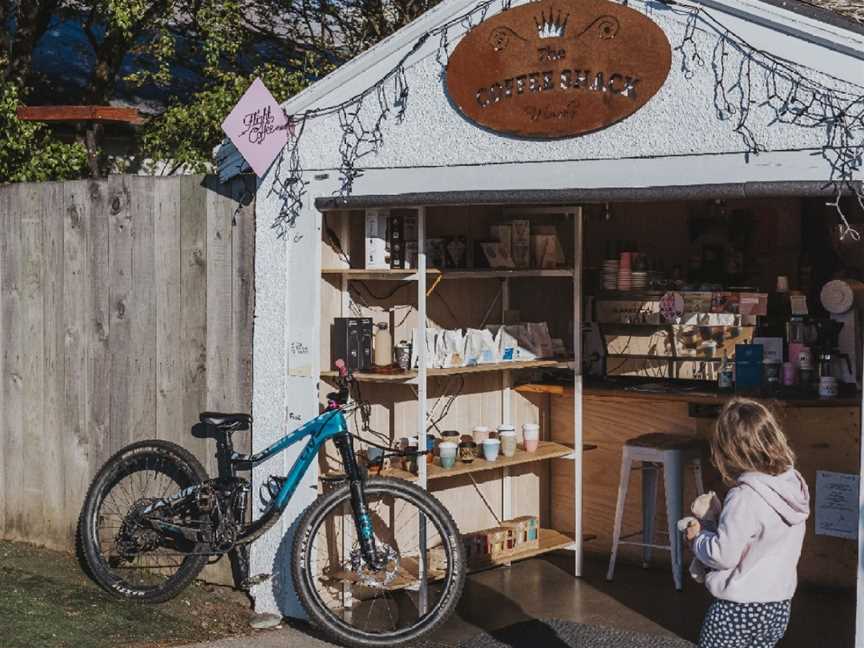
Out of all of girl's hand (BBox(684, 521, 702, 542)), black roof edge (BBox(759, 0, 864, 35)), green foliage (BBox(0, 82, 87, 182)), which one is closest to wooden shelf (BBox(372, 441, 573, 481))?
girl's hand (BBox(684, 521, 702, 542))

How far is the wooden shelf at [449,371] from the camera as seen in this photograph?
7555mm

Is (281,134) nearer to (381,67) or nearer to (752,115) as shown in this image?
(381,67)

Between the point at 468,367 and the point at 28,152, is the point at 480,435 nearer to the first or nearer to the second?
the point at 468,367

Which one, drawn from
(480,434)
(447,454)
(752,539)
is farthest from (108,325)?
(752,539)

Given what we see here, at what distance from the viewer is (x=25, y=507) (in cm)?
888

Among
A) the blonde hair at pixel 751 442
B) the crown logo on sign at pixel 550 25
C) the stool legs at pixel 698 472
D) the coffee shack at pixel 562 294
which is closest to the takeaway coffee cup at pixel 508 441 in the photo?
the coffee shack at pixel 562 294

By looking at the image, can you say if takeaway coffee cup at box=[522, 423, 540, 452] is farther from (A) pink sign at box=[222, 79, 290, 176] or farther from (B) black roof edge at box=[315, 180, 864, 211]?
(A) pink sign at box=[222, 79, 290, 176]

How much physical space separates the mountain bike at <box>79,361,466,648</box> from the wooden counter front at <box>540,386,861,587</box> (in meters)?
1.25

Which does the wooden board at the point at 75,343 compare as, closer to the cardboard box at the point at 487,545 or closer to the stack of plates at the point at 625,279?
the cardboard box at the point at 487,545

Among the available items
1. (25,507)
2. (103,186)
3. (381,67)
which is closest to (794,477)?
(381,67)

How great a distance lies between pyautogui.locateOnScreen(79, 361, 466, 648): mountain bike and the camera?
7.00 meters

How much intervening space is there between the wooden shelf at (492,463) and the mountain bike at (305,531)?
0.20 metres

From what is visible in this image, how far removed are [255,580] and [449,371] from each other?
1.51 meters

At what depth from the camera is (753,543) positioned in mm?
4930
